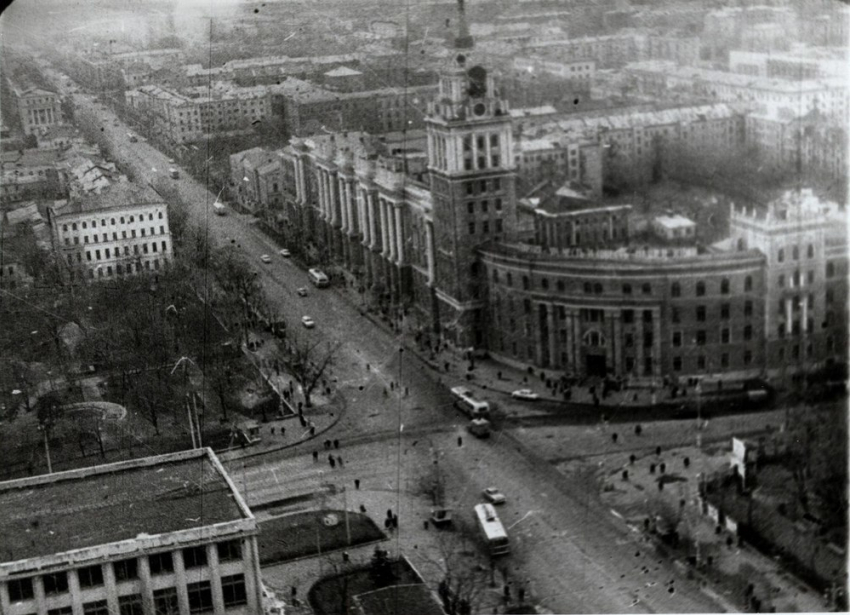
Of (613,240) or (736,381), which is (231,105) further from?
(736,381)

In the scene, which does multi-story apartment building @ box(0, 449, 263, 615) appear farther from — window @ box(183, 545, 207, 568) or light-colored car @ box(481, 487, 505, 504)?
light-colored car @ box(481, 487, 505, 504)

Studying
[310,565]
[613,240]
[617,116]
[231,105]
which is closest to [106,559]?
[310,565]

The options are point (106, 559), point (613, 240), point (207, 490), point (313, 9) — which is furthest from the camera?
point (613, 240)

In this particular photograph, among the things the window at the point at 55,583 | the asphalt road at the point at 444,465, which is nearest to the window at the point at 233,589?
the window at the point at 55,583

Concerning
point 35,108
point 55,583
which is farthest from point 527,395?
point 35,108

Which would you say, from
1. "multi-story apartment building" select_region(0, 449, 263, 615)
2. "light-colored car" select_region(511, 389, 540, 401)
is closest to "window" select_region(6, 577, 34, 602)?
"multi-story apartment building" select_region(0, 449, 263, 615)

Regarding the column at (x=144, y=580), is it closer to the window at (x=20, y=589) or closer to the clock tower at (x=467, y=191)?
the window at (x=20, y=589)
